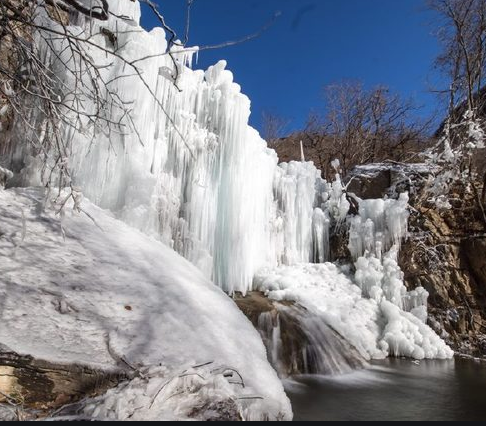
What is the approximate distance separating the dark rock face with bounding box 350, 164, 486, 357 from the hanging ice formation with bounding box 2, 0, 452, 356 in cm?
61

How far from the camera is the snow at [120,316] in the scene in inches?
63.9

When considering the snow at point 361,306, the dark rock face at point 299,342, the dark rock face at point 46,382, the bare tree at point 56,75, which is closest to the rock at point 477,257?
the snow at point 361,306

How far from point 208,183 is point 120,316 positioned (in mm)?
4749

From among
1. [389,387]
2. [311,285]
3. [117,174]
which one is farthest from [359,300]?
[117,174]

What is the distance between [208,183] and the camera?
662cm

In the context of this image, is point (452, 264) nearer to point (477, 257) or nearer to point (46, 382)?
point (477, 257)

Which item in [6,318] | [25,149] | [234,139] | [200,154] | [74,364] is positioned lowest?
[74,364]

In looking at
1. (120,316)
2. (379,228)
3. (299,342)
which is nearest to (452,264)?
(379,228)

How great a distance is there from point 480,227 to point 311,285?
4506 millimetres

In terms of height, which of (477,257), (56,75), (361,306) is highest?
(477,257)

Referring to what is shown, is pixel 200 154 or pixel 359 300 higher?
pixel 200 154

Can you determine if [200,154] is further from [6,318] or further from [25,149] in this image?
[6,318]

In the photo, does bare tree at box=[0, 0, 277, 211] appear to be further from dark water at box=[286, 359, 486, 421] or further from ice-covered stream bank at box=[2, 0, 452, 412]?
dark water at box=[286, 359, 486, 421]

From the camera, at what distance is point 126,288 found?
2299mm
